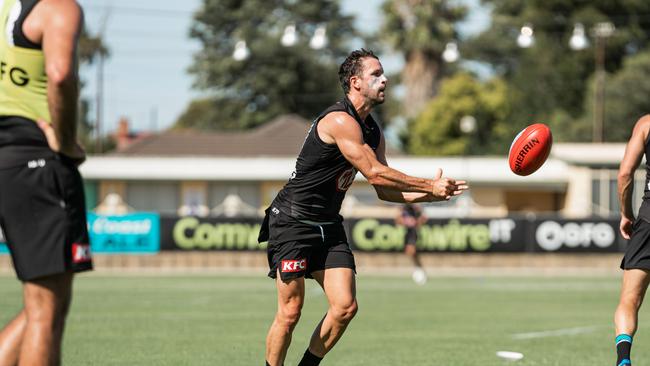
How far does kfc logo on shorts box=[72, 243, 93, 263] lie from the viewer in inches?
204

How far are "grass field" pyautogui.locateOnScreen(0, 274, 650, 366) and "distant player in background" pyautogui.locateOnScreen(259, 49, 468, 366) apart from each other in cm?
205

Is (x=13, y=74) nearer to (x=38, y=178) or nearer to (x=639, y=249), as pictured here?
(x=38, y=178)

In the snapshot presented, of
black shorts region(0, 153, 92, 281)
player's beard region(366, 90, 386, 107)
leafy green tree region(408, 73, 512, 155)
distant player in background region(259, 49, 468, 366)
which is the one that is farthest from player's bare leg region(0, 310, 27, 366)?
leafy green tree region(408, 73, 512, 155)

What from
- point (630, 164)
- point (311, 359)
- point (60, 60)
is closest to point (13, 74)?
point (60, 60)

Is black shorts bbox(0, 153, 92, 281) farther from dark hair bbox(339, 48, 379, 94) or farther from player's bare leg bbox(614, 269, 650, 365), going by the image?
player's bare leg bbox(614, 269, 650, 365)

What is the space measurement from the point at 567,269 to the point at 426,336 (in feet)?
57.2

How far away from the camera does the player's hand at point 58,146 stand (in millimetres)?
5148

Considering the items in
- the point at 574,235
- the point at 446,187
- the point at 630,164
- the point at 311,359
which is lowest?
the point at 574,235

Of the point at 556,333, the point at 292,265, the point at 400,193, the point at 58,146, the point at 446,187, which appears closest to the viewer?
the point at 58,146

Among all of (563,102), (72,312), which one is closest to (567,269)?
(72,312)

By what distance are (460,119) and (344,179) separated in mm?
51289

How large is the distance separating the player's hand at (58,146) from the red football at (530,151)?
13.5 feet

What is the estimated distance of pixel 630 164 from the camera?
809cm

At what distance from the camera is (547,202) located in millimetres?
50969
